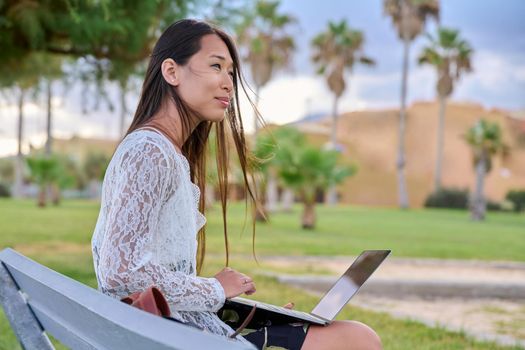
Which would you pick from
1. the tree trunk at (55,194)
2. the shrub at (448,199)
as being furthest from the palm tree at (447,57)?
the tree trunk at (55,194)

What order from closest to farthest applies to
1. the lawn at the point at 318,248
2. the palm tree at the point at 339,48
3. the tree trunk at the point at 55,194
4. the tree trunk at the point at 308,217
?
the lawn at the point at 318,248, the tree trunk at the point at 308,217, the tree trunk at the point at 55,194, the palm tree at the point at 339,48

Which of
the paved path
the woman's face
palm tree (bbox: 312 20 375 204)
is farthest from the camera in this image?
palm tree (bbox: 312 20 375 204)

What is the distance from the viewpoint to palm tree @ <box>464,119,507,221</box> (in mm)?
39256

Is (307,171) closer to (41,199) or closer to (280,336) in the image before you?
(41,199)

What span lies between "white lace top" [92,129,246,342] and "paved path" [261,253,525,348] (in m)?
4.42

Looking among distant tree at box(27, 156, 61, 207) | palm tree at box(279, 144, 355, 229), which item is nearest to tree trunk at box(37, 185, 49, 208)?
distant tree at box(27, 156, 61, 207)

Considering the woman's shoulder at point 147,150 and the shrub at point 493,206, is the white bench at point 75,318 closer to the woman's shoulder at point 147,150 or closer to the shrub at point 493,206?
the woman's shoulder at point 147,150

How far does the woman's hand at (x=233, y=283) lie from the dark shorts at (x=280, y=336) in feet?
0.44

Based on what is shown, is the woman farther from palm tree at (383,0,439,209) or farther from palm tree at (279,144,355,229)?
palm tree at (383,0,439,209)

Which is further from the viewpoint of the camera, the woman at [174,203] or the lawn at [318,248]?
the lawn at [318,248]

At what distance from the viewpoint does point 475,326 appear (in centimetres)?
787

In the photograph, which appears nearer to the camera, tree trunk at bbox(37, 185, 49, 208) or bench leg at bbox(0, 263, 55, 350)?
bench leg at bbox(0, 263, 55, 350)

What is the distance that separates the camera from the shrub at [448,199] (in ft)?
171

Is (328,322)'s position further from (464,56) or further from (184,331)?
(464,56)
